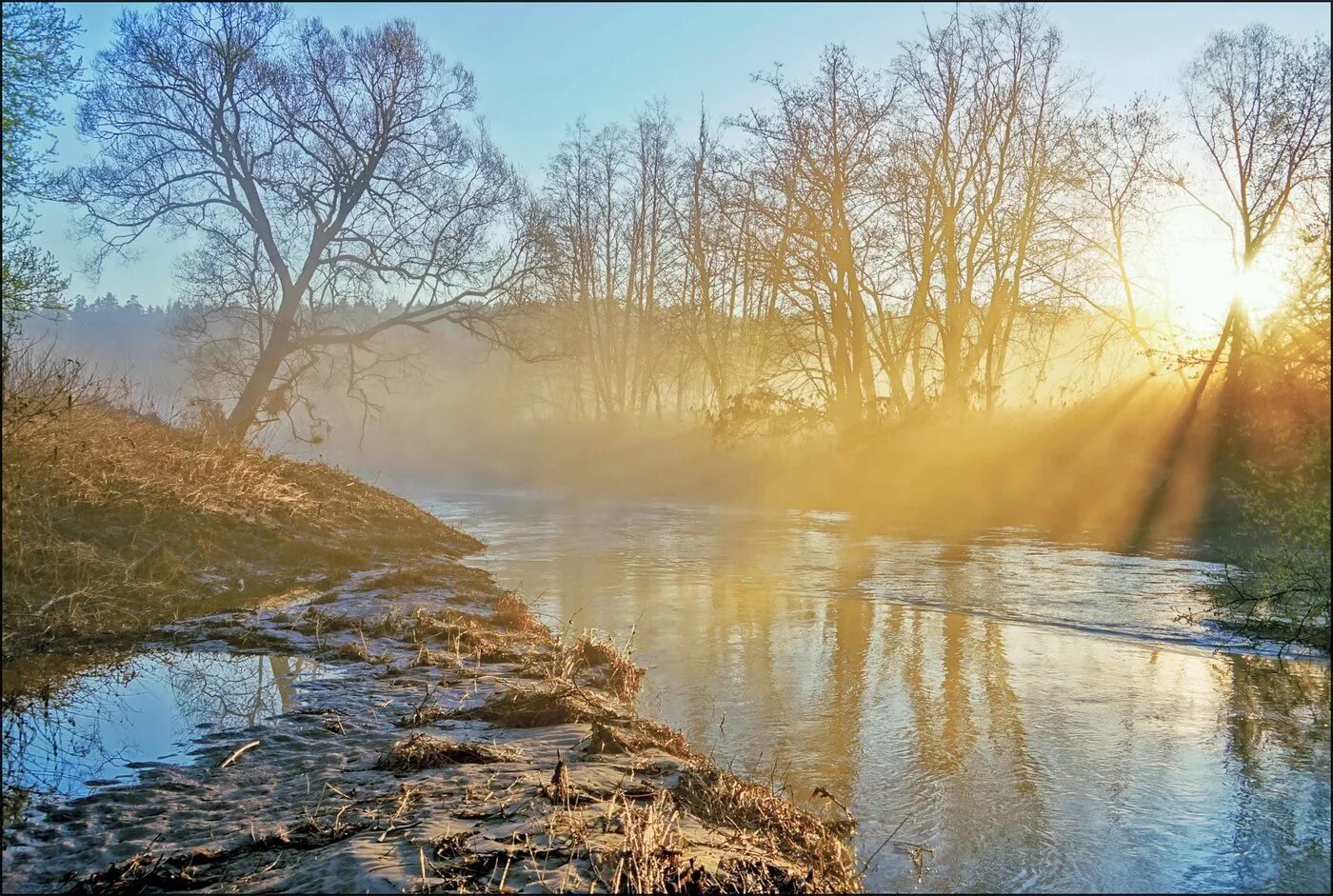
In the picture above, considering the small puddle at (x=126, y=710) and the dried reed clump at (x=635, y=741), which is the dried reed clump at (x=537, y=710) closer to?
the dried reed clump at (x=635, y=741)

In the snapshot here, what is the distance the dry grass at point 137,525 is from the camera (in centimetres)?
907

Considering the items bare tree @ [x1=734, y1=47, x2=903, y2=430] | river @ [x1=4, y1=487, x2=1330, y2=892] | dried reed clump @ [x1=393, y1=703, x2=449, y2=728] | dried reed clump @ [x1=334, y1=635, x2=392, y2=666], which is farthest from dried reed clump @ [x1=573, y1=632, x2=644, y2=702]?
bare tree @ [x1=734, y1=47, x2=903, y2=430]

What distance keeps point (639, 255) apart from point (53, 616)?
37.6 m

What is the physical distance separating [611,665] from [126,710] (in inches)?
160

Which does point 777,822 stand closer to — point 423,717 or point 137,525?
point 423,717

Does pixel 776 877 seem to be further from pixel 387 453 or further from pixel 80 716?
pixel 387 453

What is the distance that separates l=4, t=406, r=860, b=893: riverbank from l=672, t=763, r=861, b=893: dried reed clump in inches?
0.6

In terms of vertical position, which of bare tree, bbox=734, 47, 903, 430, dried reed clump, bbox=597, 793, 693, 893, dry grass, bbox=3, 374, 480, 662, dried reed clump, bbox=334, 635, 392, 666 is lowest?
dried reed clump, bbox=334, 635, 392, 666

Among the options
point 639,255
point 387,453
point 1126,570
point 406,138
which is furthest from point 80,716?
point 387,453

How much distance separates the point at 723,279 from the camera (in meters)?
38.1

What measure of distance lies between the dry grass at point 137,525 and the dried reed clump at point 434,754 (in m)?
4.41

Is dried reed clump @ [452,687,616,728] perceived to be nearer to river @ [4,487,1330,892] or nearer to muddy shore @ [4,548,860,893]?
muddy shore @ [4,548,860,893]

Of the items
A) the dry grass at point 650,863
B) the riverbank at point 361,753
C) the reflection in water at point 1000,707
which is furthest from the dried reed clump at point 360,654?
the dry grass at point 650,863

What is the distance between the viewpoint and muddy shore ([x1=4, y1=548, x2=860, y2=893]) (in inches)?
169
